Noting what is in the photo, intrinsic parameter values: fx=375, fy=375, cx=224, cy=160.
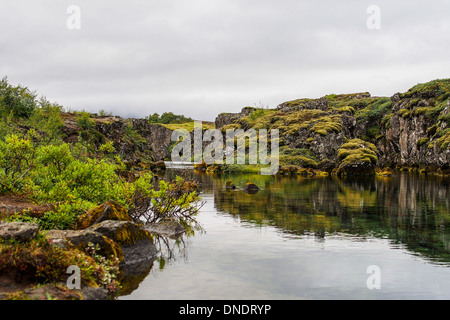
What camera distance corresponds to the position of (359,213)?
33.6 m

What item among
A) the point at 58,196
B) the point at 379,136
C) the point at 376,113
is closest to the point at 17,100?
the point at 58,196

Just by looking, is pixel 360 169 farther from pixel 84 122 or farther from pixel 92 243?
pixel 92 243

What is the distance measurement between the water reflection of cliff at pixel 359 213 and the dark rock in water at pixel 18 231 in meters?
16.6

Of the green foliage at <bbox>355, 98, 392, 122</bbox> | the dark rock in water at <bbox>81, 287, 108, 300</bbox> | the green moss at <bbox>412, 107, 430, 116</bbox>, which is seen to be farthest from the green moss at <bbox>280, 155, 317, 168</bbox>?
the dark rock in water at <bbox>81, 287, 108, 300</bbox>

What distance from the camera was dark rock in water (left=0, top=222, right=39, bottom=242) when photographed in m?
13.0

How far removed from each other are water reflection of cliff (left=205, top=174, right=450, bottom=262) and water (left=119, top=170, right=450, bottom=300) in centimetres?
9

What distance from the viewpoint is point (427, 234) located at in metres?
24.9

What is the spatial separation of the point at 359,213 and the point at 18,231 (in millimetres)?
28156

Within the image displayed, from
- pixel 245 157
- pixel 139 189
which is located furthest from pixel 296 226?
pixel 245 157

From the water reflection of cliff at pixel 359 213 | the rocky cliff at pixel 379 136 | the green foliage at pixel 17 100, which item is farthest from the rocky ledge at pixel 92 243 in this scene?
the rocky cliff at pixel 379 136

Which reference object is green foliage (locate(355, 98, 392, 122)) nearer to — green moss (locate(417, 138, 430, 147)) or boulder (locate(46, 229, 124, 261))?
green moss (locate(417, 138, 430, 147))

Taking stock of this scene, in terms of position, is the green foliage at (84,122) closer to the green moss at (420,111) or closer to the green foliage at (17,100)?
the green foliage at (17,100)
